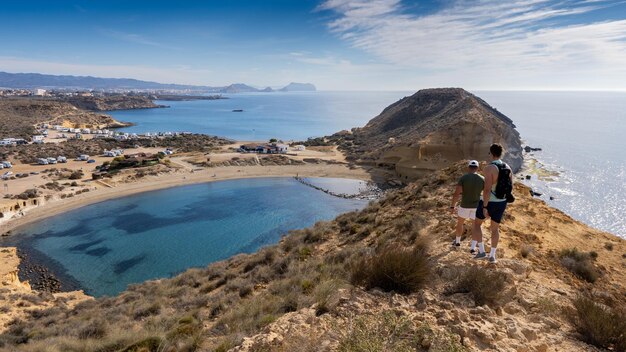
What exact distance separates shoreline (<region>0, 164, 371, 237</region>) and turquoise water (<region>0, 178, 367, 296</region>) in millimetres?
1331

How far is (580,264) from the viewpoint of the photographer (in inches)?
283

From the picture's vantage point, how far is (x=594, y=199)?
3444 cm

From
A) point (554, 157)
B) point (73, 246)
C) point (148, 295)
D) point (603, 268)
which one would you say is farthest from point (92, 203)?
point (554, 157)

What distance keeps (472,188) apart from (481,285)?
7.07 ft

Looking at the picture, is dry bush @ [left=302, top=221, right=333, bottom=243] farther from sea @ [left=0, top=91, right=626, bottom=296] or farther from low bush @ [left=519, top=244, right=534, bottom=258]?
sea @ [left=0, top=91, right=626, bottom=296]

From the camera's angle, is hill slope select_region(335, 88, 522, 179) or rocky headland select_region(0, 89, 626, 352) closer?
rocky headland select_region(0, 89, 626, 352)

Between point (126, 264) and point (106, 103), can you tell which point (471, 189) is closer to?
point (126, 264)

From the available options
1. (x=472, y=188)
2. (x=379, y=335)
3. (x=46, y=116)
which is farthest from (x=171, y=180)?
(x=46, y=116)

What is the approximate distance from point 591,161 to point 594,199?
20879 millimetres

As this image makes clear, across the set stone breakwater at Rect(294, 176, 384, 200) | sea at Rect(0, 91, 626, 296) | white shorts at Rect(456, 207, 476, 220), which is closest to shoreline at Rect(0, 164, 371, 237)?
sea at Rect(0, 91, 626, 296)

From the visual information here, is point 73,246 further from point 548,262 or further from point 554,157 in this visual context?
point 554,157

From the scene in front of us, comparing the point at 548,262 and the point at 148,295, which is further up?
the point at 548,262

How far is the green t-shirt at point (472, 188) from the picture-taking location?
658cm

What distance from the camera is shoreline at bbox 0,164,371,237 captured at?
29969 mm
